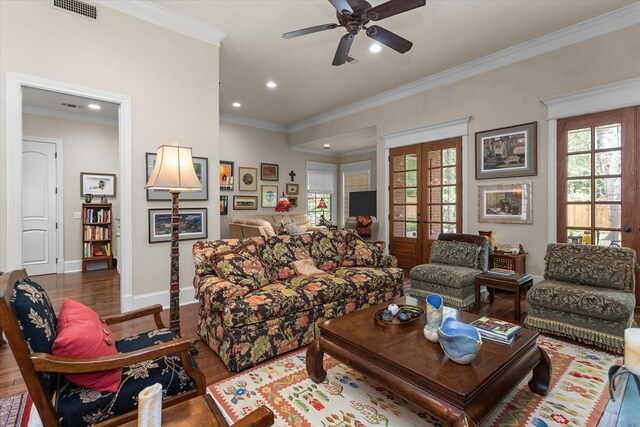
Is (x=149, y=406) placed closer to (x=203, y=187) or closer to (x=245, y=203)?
(x=203, y=187)

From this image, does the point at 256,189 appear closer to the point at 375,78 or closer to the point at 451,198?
the point at 375,78

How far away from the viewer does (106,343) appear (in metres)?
1.45

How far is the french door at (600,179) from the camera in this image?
11.5 ft

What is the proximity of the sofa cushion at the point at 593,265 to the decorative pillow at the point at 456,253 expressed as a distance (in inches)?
31.4

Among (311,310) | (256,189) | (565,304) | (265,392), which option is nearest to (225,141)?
(256,189)

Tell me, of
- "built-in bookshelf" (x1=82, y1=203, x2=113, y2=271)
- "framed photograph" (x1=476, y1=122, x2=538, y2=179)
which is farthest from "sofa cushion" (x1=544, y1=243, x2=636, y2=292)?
"built-in bookshelf" (x1=82, y1=203, x2=113, y2=271)

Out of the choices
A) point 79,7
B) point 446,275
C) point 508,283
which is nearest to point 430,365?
point 508,283

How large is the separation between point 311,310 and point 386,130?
14.3 feet

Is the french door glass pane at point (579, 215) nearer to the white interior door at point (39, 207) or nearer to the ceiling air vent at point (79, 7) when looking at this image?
the ceiling air vent at point (79, 7)

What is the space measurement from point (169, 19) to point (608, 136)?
5.41 meters

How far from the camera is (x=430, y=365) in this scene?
1554 mm

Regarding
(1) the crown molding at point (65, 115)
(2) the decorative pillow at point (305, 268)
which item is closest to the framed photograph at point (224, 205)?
(1) the crown molding at point (65, 115)

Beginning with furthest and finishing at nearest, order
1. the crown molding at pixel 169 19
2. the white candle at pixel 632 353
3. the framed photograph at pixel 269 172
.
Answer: the framed photograph at pixel 269 172
the crown molding at pixel 169 19
the white candle at pixel 632 353

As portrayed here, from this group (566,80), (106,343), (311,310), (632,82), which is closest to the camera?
(106,343)
